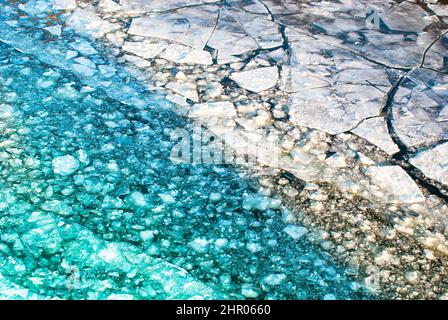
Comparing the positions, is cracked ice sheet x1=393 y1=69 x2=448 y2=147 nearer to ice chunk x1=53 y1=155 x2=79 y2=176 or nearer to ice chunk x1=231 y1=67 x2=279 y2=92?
ice chunk x1=231 y1=67 x2=279 y2=92

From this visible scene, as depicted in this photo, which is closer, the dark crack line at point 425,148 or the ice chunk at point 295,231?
the ice chunk at point 295,231

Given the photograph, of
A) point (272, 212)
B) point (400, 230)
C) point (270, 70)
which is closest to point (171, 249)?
point (272, 212)

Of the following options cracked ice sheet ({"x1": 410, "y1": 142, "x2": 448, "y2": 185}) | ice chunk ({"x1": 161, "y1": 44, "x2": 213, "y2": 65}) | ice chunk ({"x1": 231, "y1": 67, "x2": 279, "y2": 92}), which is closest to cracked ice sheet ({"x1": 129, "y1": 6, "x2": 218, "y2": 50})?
ice chunk ({"x1": 161, "y1": 44, "x2": 213, "y2": 65})

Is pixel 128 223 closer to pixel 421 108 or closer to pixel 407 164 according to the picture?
pixel 407 164

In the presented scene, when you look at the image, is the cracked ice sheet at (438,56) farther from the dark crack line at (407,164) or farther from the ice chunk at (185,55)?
the ice chunk at (185,55)

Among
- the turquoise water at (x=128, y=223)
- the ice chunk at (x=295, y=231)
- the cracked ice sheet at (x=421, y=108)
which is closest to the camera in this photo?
the turquoise water at (x=128, y=223)

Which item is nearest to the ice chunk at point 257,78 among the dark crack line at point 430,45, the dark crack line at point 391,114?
the dark crack line at point 391,114

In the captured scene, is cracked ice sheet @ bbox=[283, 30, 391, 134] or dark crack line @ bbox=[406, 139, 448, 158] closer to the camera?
dark crack line @ bbox=[406, 139, 448, 158]

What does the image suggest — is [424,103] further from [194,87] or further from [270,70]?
[194,87]
